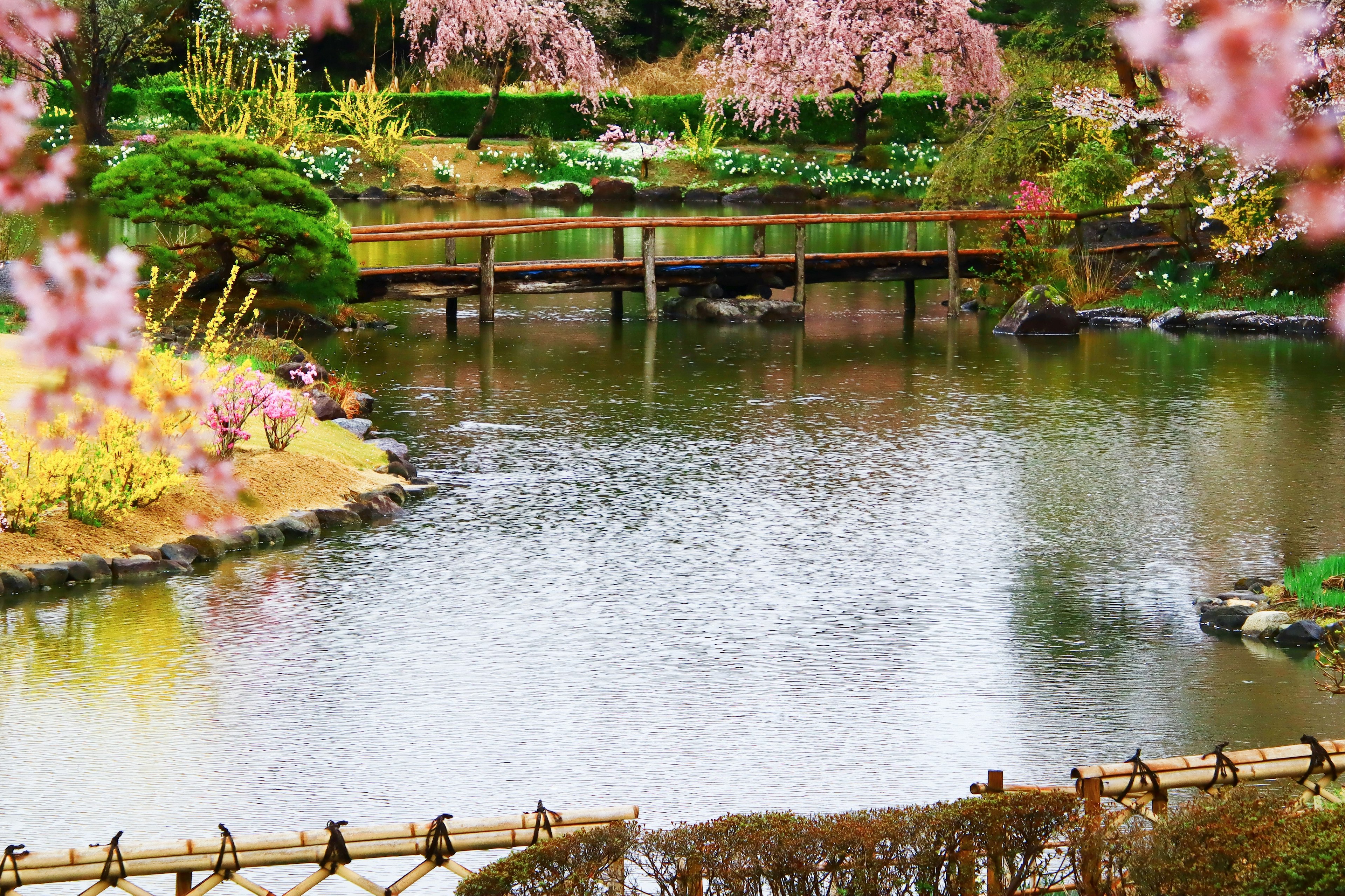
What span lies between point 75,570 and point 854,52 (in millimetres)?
34671

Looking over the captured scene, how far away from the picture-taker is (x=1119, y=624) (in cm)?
960

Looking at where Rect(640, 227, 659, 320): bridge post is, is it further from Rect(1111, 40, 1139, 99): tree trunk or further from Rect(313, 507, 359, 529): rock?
Rect(313, 507, 359, 529): rock

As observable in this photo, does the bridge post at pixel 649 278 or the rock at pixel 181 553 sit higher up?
the bridge post at pixel 649 278

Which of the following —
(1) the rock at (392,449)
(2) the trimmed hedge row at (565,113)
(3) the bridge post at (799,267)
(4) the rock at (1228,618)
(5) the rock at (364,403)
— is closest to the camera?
(4) the rock at (1228,618)

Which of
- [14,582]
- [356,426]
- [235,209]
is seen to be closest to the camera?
[14,582]

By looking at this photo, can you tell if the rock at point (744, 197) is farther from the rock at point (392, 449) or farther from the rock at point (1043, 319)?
the rock at point (392, 449)

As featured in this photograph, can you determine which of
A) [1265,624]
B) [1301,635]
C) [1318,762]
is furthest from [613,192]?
[1318,762]

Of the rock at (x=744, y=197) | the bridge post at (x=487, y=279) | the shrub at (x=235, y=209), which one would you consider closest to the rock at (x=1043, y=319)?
the bridge post at (x=487, y=279)

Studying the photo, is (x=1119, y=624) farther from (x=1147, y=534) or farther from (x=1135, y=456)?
(x=1135, y=456)

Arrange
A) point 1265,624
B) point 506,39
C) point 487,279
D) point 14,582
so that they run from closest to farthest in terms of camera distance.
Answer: point 1265,624, point 14,582, point 487,279, point 506,39

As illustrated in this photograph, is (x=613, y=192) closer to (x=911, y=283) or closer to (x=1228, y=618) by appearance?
(x=911, y=283)

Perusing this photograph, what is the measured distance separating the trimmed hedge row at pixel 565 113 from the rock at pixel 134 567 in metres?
36.5

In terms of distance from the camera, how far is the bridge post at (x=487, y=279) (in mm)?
22359

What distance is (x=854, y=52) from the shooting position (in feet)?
139
